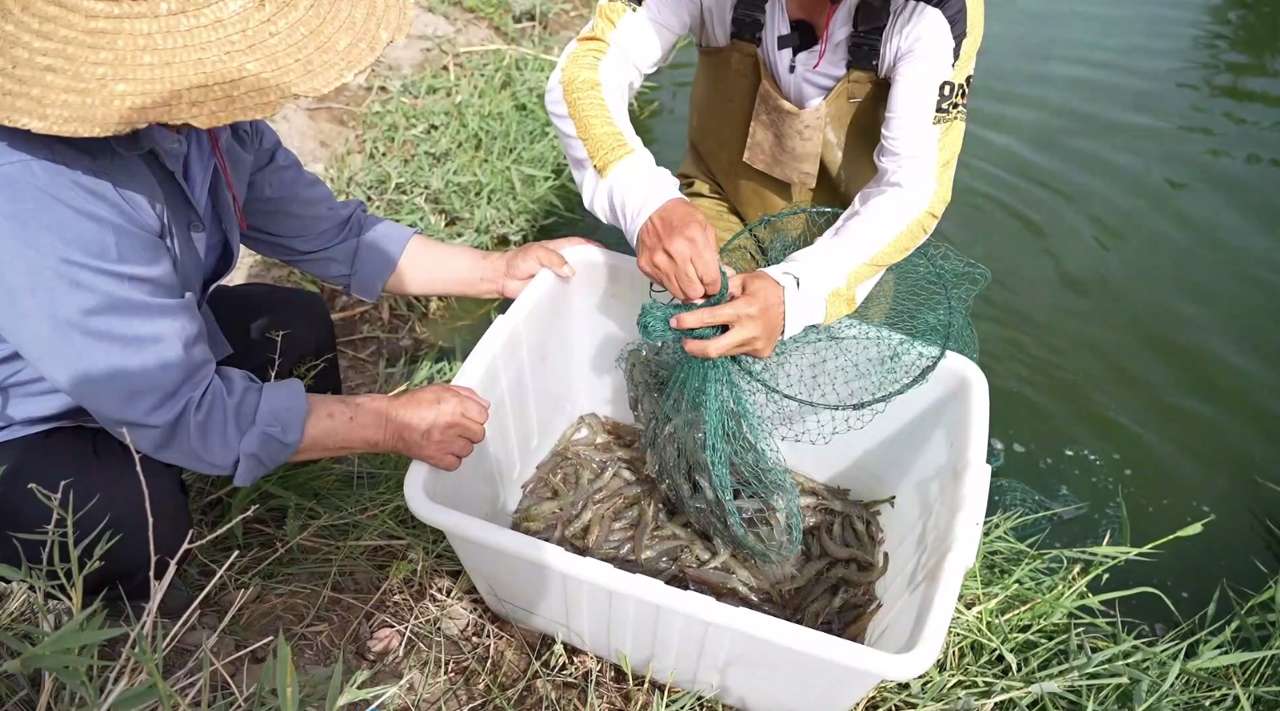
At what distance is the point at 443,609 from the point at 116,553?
2.78ft

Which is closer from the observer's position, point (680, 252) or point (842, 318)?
point (680, 252)

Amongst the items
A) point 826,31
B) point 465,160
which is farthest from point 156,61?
point 465,160

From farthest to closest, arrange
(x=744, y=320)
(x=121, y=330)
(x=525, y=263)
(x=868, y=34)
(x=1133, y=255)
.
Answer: (x=1133, y=255), (x=525, y=263), (x=868, y=34), (x=744, y=320), (x=121, y=330)

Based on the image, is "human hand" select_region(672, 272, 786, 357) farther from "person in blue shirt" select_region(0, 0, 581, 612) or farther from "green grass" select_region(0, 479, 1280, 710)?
"green grass" select_region(0, 479, 1280, 710)

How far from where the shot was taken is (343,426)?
2068mm

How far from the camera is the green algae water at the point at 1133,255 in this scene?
3.45 m

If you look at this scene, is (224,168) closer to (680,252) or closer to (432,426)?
(432,426)

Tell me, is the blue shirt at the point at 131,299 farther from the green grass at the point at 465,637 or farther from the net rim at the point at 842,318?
the net rim at the point at 842,318

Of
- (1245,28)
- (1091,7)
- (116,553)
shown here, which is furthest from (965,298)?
(1245,28)

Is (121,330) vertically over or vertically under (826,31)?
under

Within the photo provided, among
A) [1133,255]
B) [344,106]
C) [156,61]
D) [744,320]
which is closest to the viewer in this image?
[156,61]

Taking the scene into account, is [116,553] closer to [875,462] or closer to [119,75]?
[119,75]

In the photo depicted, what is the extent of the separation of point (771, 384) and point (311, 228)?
4.84 feet

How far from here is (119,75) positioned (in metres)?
1.50
